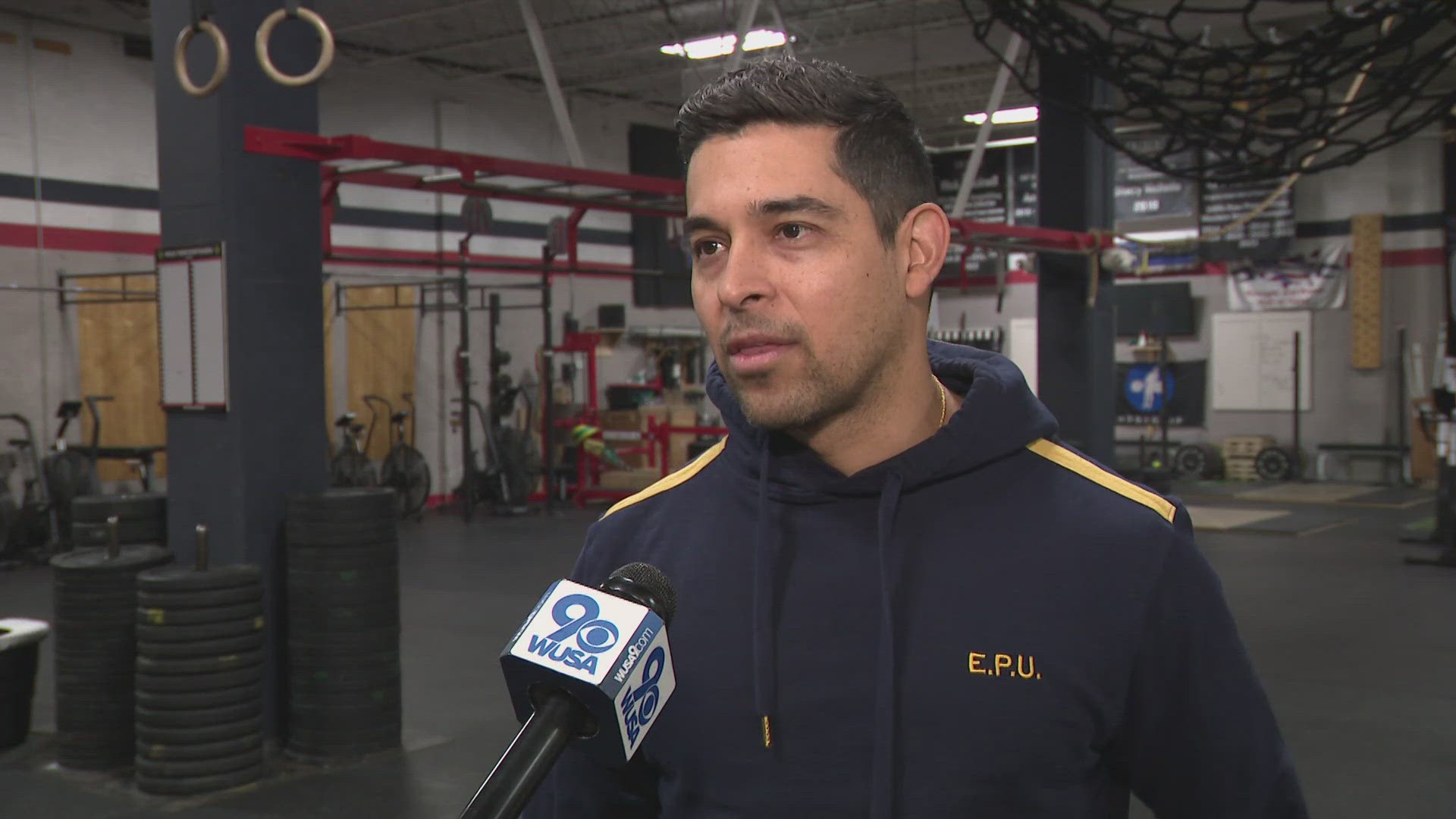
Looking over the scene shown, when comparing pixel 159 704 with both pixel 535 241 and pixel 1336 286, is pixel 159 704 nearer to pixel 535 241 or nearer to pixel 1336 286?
pixel 535 241

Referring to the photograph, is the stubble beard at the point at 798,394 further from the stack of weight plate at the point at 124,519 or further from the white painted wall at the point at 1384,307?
the white painted wall at the point at 1384,307

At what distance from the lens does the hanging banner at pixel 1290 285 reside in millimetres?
14258

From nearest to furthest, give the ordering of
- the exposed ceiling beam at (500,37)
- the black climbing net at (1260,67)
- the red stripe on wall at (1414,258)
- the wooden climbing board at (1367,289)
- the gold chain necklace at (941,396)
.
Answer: the gold chain necklace at (941,396) → the black climbing net at (1260,67) → the exposed ceiling beam at (500,37) → the red stripe on wall at (1414,258) → the wooden climbing board at (1367,289)

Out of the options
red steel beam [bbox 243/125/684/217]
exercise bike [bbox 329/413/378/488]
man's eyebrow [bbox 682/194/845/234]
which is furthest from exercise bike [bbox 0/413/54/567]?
man's eyebrow [bbox 682/194/845/234]

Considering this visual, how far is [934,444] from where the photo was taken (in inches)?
46.4

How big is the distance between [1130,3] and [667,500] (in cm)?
774

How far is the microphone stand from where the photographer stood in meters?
0.75

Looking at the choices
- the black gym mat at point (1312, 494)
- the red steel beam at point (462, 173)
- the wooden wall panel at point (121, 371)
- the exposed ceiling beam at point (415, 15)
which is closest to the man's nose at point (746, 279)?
the red steel beam at point (462, 173)

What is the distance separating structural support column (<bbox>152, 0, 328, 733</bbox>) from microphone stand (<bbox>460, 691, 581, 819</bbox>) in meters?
3.91

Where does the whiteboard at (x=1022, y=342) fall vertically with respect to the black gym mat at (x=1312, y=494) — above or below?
above

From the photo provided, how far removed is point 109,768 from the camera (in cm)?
434

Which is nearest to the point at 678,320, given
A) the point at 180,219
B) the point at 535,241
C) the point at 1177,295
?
the point at 535,241

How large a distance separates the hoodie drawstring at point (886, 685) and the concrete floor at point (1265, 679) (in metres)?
3.06

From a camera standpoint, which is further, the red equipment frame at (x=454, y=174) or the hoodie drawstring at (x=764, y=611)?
the red equipment frame at (x=454, y=174)
